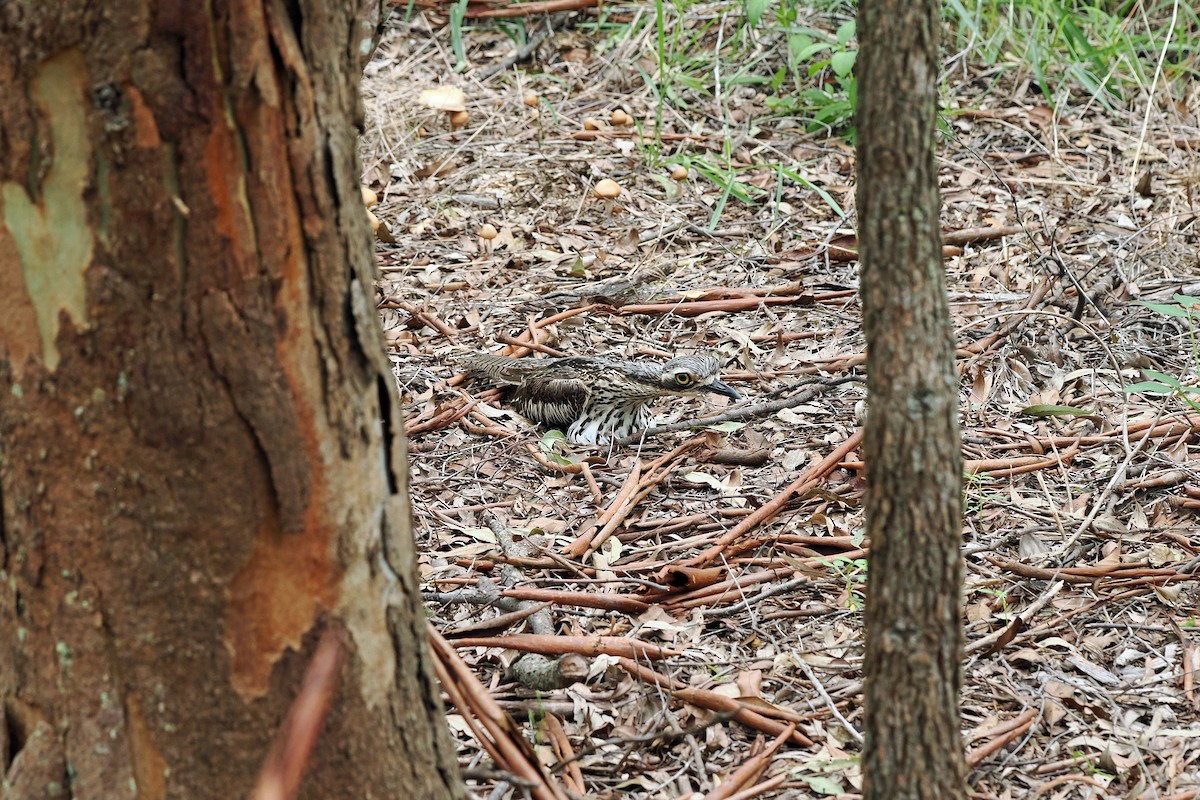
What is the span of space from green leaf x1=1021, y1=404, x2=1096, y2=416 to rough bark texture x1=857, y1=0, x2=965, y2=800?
9.09 ft

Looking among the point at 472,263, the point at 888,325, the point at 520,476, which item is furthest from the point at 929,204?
the point at 472,263

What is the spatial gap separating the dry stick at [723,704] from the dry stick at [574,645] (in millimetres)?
87

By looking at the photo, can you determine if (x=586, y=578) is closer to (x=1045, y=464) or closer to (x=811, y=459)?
(x=811, y=459)

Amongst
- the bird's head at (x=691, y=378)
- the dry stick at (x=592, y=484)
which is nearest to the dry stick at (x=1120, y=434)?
the bird's head at (x=691, y=378)

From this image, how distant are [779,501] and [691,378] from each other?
902 millimetres

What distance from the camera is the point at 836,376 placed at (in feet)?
15.8

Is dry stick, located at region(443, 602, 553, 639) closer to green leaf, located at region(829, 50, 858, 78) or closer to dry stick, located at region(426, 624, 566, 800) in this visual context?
dry stick, located at region(426, 624, 566, 800)

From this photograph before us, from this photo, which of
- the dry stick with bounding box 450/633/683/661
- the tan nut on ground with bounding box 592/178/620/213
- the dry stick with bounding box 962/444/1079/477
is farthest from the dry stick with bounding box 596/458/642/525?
the tan nut on ground with bounding box 592/178/620/213

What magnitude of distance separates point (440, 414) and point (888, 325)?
318cm

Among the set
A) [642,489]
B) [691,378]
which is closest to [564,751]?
[642,489]

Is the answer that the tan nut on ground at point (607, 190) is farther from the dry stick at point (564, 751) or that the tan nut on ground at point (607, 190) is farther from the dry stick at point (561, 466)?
the dry stick at point (564, 751)

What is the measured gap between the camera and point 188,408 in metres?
1.61

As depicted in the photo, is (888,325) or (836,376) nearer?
(888,325)

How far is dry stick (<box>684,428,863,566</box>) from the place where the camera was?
3.50 meters
